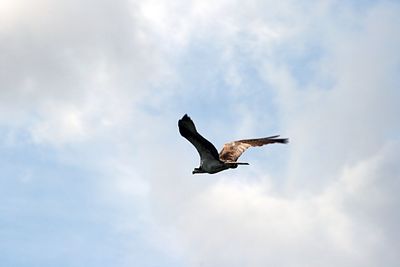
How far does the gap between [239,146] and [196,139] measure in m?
10.1

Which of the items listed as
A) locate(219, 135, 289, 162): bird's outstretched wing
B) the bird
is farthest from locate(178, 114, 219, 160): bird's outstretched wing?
locate(219, 135, 289, 162): bird's outstretched wing

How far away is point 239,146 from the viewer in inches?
2383

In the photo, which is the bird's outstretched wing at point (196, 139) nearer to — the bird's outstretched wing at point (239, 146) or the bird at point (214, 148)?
the bird at point (214, 148)

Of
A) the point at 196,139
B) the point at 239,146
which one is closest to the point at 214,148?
the point at 196,139

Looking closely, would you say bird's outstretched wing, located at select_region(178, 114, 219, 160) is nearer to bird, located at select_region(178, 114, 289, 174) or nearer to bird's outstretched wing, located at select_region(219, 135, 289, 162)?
bird, located at select_region(178, 114, 289, 174)

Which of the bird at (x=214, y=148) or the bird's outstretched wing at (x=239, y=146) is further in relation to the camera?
the bird's outstretched wing at (x=239, y=146)

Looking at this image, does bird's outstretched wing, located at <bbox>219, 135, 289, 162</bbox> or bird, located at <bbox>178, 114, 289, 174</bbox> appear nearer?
bird, located at <bbox>178, 114, 289, 174</bbox>

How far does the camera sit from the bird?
162 feet

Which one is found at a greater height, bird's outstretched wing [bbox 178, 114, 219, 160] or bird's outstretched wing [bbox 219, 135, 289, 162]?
bird's outstretched wing [bbox 219, 135, 289, 162]

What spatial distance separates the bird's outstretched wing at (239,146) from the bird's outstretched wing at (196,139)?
18.2 feet

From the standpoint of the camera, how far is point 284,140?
5841 cm

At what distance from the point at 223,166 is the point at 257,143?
7077 millimetres

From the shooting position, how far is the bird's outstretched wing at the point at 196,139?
1908 inches

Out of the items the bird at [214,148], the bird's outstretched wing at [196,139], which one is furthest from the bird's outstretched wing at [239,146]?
the bird's outstretched wing at [196,139]
